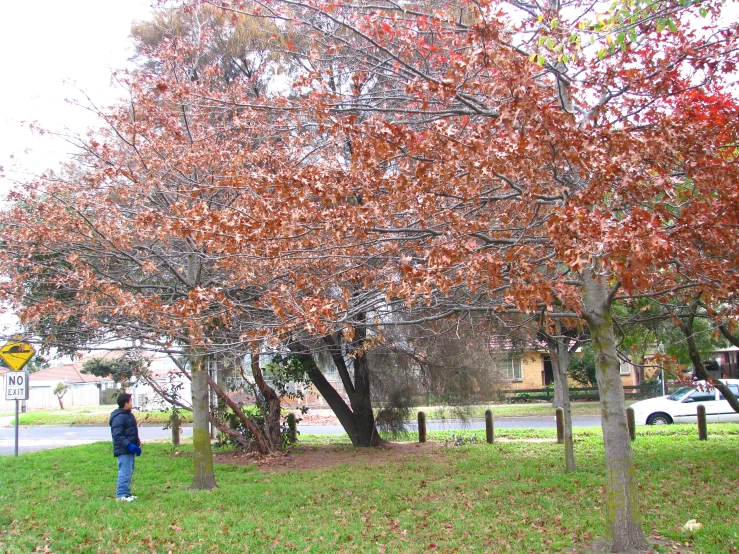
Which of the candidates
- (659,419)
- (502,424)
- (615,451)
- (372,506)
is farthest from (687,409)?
(615,451)

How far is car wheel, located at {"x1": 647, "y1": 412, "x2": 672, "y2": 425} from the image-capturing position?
2014 centimetres

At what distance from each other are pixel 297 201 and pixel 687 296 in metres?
5.03

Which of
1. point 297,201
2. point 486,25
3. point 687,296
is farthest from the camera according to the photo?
point 687,296

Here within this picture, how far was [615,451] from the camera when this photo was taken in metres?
6.24

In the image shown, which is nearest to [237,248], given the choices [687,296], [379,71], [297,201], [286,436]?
[297,201]

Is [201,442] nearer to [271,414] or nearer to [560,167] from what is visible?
[271,414]

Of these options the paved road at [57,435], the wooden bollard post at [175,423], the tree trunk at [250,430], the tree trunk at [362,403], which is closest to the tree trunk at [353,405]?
the tree trunk at [362,403]

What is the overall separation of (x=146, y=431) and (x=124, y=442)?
17.9 m

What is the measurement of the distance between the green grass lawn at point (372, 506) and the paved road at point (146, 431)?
850 cm

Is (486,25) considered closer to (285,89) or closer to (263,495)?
(263,495)

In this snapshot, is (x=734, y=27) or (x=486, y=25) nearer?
(x=486, y=25)

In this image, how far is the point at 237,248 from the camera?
6527mm

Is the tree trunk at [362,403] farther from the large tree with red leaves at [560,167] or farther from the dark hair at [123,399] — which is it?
the large tree with red leaves at [560,167]

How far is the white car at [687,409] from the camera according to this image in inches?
776
